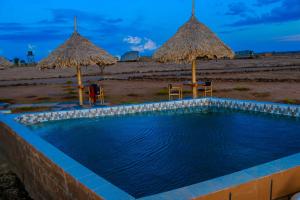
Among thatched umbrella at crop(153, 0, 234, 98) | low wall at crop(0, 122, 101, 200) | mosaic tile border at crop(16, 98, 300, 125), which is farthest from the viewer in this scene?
thatched umbrella at crop(153, 0, 234, 98)

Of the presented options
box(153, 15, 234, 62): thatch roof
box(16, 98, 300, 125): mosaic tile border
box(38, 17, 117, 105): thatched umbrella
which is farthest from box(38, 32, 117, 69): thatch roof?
box(153, 15, 234, 62): thatch roof

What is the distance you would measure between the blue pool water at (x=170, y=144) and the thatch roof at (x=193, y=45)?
7.73ft

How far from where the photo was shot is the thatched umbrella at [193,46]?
33.0 feet

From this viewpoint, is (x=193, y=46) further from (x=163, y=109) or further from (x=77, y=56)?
(x=77, y=56)

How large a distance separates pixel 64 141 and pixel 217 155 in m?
3.24

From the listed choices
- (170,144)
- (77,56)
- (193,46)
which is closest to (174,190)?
(170,144)

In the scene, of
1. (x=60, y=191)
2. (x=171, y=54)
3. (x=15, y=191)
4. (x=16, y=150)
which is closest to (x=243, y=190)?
(x=60, y=191)

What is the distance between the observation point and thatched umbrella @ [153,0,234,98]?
10.1 meters

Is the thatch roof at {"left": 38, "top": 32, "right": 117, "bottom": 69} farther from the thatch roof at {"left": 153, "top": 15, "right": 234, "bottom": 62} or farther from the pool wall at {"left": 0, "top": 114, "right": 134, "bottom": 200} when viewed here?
the pool wall at {"left": 0, "top": 114, "right": 134, "bottom": 200}

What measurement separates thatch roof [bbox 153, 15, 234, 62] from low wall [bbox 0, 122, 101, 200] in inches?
243

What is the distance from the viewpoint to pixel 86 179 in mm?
2961

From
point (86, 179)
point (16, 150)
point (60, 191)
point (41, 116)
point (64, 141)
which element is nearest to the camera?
point (86, 179)

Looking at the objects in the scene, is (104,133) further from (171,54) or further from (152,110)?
(171,54)

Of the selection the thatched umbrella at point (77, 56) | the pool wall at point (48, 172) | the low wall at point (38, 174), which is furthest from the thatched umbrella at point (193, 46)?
the low wall at point (38, 174)
